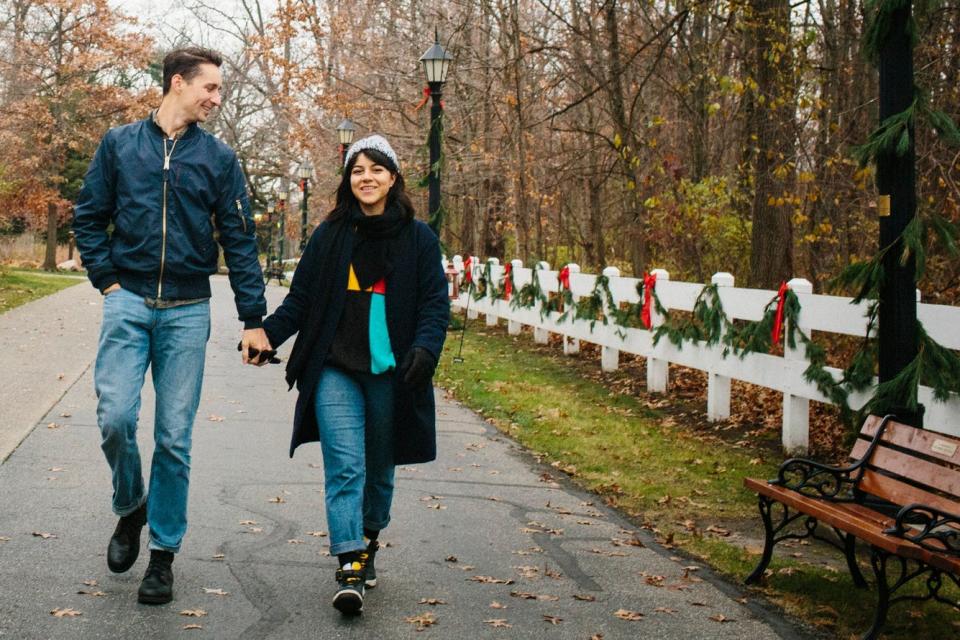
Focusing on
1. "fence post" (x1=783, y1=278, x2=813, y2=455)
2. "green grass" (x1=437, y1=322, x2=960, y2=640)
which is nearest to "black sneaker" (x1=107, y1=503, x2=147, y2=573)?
"green grass" (x1=437, y1=322, x2=960, y2=640)

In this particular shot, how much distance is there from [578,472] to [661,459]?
31.9 inches

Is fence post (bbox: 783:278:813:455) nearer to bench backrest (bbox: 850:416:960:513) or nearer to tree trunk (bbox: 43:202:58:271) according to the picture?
bench backrest (bbox: 850:416:960:513)

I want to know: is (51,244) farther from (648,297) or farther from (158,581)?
(158,581)

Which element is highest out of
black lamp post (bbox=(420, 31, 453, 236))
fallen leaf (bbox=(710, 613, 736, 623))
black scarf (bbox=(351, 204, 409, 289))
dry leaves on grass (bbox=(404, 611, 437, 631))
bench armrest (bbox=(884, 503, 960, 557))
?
black lamp post (bbox=(420, 31, 453, 236))

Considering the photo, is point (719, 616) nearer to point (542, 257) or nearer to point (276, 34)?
point (542, 257)

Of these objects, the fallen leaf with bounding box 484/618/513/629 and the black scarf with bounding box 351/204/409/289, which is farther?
the black scarf with bounding box 351/204/409/289

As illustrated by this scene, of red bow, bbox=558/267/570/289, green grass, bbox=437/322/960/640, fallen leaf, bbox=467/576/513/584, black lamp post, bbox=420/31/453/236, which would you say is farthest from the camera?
black lamp post, bbox=420/31/453/236

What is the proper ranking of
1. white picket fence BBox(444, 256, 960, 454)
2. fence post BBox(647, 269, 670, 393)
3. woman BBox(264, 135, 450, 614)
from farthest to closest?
1. fence post BBox(647, 269, 670, 393)
2. white picket fence BBox(444, 256, 960, 454)
3. woman BBox(264, 135, 450, 614)

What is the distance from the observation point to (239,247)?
17.5 feet

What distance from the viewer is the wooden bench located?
466 centimetres

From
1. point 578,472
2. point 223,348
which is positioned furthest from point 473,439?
point 223,348

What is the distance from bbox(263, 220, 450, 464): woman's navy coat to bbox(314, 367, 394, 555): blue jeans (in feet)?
0.19

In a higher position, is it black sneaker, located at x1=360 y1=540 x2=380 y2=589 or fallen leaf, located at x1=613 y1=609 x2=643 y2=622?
black sneaker, located at x1=360 y1=540 x2=380 y2=589

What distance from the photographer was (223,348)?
16906 mm
